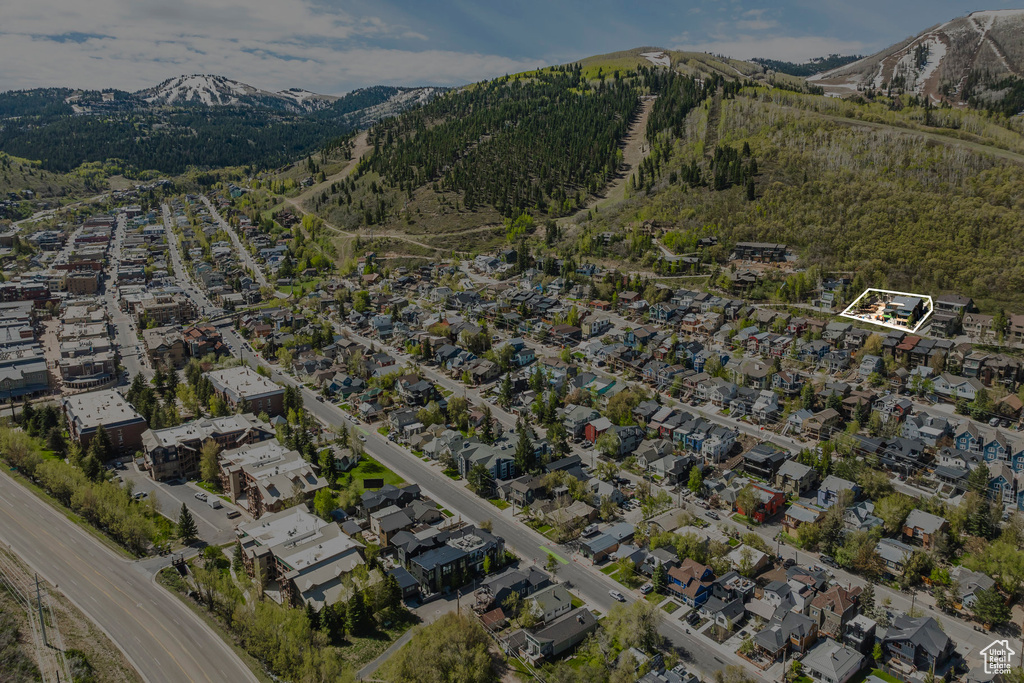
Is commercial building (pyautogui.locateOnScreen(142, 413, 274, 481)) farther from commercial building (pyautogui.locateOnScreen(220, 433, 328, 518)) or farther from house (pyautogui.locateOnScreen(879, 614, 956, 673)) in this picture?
house (pyautogui.locateOnScreen(879, 614, 956, 673))

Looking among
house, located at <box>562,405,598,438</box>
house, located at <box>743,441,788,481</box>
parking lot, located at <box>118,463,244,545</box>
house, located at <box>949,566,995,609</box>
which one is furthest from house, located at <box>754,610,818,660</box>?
parking lot, located at <box>118,463,244,545</box>

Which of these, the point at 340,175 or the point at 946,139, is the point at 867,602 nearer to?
the point at 946,139

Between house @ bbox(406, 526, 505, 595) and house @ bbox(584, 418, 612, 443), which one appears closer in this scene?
house @ bbox(406, 526, 505, 595)

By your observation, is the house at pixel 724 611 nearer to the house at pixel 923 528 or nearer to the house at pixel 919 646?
the house at pixel 919 646

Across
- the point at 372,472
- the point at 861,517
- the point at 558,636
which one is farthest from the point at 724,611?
the point at 372,472

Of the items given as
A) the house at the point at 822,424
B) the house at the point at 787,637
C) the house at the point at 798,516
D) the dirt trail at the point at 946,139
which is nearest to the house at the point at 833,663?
the house at the point at 787,637
